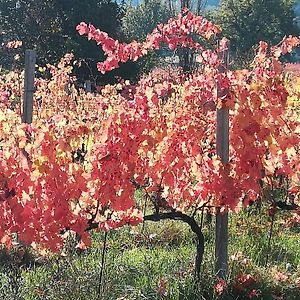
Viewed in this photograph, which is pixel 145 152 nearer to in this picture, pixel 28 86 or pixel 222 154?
pixel 222 154

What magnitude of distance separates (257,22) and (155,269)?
98.1 feet

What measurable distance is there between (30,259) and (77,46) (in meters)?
14.6

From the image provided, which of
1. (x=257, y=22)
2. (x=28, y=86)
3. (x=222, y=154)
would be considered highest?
(x=257, y=22)

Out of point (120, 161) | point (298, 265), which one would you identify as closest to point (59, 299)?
point (120, 161)

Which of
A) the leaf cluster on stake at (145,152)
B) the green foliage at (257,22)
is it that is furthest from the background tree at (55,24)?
the leaf cluster on stake at (145,152)

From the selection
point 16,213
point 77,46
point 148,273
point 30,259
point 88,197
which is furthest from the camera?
point 77,46

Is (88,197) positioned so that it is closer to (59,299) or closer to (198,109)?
(59,299)

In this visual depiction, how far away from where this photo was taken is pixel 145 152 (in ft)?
13.1

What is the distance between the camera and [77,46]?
19188 millimetres

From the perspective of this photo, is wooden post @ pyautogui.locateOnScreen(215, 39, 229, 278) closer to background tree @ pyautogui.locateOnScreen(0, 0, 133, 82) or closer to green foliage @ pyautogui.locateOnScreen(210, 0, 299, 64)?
background tree @ pyautogui.locateOnScreen(0, 0, 133, 82)

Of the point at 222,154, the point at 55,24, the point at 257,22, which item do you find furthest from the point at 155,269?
the point at 257,22

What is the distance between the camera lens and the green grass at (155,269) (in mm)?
4012

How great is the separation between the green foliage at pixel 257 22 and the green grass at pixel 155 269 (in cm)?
2696

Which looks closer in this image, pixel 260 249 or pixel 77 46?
pixel 260 249
